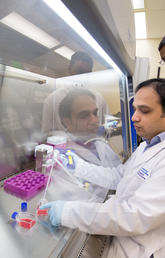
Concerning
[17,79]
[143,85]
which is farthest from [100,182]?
[17,79]

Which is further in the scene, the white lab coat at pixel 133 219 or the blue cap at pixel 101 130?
the blue cap at pixel 101 130

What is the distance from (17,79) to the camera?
1202 millimetres

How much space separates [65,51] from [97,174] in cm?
82

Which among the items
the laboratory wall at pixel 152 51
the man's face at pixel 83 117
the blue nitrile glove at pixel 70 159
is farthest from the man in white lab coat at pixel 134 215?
the laboratory wall at pixel 152 51

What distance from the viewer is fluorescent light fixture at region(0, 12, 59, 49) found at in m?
0.52

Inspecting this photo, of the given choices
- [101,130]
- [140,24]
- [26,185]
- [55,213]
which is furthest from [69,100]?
[140,24]

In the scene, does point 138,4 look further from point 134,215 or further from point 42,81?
point 134,215

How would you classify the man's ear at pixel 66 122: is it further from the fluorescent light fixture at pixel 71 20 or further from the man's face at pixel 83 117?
the fluorescent light fixture at pixel 71 20

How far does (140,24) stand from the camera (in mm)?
3795

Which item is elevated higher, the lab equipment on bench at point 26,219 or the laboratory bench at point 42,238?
the lab equipment on bench at point 26,219

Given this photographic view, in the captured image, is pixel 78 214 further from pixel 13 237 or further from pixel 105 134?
pixel 105 134

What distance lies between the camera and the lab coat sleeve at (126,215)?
26.6 inches

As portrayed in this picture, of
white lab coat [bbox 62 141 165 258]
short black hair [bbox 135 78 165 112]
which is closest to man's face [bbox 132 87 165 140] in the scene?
short black hair [bbox 135 78 165 112]

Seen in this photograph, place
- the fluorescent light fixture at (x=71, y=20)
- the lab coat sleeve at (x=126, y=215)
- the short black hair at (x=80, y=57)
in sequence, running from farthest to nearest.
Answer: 1. the short black hair at (x=80, y=57)
2. the lab coat sleeve at (x=126, y=215)
3. the fluorescent light fixture at (x=71, y=20)
